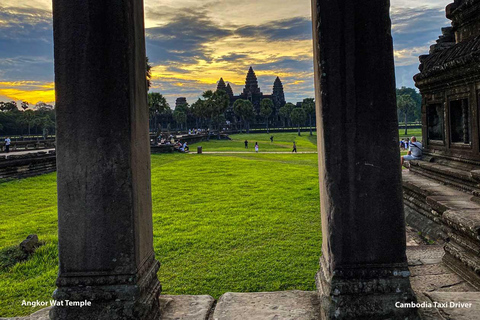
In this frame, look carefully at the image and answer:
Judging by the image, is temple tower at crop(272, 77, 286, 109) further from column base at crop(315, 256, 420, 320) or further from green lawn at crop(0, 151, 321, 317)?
column base at crop(315, 256, 420, 320)

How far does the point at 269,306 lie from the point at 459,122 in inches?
212

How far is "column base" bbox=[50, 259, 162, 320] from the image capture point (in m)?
1.87

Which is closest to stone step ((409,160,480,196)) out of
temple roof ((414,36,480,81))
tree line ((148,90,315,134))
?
temple roof ((414,36,480,81))

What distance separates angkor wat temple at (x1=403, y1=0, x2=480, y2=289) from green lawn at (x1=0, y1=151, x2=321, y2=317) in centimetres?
164

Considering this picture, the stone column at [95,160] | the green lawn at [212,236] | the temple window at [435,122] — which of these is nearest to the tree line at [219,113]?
the green lawn at [212,236]

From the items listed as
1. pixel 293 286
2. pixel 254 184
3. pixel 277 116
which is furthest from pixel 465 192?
pixel 277 116

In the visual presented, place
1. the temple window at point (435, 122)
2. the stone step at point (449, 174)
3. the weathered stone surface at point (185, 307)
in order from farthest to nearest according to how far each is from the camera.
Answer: the temple window at point (435, 122)
the stone step at point (449, 174)
the weathered stone surface at point (185, 307)

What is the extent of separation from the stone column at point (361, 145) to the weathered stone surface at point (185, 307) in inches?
31.1

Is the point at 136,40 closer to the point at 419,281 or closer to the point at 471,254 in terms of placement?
the point at 419,281

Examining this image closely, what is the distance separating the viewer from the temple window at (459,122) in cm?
534

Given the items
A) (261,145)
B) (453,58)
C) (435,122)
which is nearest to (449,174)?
(435,122)

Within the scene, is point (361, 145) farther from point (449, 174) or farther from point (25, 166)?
point (25, 166)

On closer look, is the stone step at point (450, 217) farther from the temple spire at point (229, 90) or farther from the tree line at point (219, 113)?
the temple spire at point (229, 90)

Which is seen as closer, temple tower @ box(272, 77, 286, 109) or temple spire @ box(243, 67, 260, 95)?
temple tower @ box(272, 77, 286, 109)
